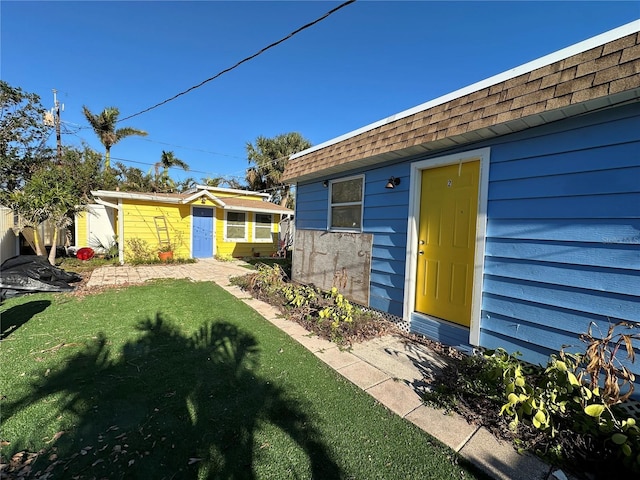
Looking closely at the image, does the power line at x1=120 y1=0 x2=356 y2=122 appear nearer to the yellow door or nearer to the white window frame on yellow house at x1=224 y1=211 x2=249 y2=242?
the yellow door

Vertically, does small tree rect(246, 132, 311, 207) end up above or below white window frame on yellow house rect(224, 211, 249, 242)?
above

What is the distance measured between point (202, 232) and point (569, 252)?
11762 mm

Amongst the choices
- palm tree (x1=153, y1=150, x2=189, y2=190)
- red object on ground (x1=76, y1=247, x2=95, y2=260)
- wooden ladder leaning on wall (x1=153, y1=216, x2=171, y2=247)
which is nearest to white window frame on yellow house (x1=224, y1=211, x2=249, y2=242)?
wooden ladder leaning on wall (x1=153, y1=216, x2=171, y2=247)

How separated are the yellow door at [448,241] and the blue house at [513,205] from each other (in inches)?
0.6

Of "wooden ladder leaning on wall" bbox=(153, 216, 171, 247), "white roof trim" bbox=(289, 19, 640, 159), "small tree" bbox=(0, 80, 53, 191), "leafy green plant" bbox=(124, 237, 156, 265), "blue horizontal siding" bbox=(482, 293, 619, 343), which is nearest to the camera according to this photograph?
"white roof trim" bbox=(289, 19, 640, 159)

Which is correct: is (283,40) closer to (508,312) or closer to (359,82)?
(508,312)

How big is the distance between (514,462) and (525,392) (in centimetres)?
45

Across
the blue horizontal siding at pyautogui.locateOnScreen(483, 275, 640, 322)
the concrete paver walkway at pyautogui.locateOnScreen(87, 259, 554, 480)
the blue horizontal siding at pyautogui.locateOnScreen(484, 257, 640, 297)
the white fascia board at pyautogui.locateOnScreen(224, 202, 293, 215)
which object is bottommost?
the concrete paver walkway at pyautogui.locateOnScreen(87, 259, 554, 480)

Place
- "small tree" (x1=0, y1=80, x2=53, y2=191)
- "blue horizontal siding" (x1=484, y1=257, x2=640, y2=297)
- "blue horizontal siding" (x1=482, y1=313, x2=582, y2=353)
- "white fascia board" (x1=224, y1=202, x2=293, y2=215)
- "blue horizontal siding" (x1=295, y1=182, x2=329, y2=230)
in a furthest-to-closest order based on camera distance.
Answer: "small tree" (x1=0, y1=80, x2=53, y2=191), "white fascia board" (x1=224, y1=202, x2=293, y2=215), "blue horizontal siding" (x1=295, y1=182, x2=329, y2=230), "blue horizontal siding" (x1=482, y1=313, x2=582, y2=353), "blue horizontal siding" (x1=484, y1=257, x2=640, y2=297)

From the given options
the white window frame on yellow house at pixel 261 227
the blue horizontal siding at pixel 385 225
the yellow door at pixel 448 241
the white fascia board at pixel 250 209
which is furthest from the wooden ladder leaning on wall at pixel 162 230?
the yellow door at pixel 448 241

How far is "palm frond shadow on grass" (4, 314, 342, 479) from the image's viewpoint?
166cm

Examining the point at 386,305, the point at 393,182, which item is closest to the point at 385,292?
the point at 386,305

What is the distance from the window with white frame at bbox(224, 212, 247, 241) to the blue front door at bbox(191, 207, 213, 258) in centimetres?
72

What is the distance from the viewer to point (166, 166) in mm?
19375
